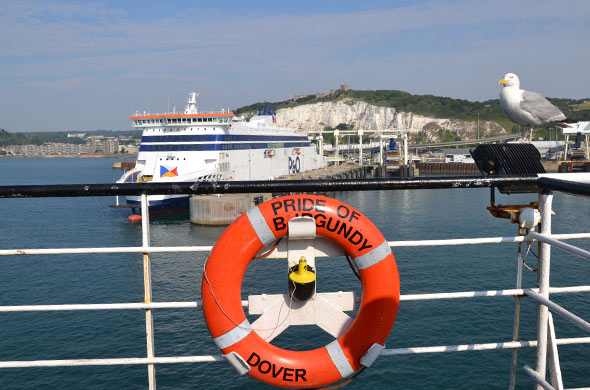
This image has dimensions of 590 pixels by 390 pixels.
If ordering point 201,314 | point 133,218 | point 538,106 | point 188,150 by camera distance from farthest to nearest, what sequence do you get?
point 188,150, point 133,218, point 201,314, point 538,106

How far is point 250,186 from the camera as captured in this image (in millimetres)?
2049

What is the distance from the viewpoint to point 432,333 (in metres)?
10.2

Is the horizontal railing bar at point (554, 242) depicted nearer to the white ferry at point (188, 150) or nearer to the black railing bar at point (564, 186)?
the black railing bar at point (564, 186)

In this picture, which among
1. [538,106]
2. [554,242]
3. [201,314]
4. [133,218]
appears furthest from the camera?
[133,218]

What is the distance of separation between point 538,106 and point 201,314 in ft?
33.8

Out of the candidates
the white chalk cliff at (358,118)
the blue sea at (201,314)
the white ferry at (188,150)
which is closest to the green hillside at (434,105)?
the white chalk cliff at (358,118)

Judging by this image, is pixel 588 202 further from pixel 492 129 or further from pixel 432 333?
pixel 492 129

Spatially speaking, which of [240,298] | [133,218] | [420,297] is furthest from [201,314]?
[133,218]

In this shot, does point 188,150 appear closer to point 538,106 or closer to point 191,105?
point 191,105

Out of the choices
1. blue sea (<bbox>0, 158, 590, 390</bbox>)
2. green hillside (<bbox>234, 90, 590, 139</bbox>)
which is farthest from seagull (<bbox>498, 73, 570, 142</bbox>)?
green hillside (<bbox>234, 90, 590, 139</bbox>)

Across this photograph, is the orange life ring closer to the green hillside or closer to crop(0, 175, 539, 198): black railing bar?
crop(0, 175, 539, 198): black railing bar

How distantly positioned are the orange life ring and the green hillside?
10748 cm

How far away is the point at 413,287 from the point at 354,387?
196 inches

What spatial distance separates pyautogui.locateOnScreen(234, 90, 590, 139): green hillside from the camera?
109 meters
